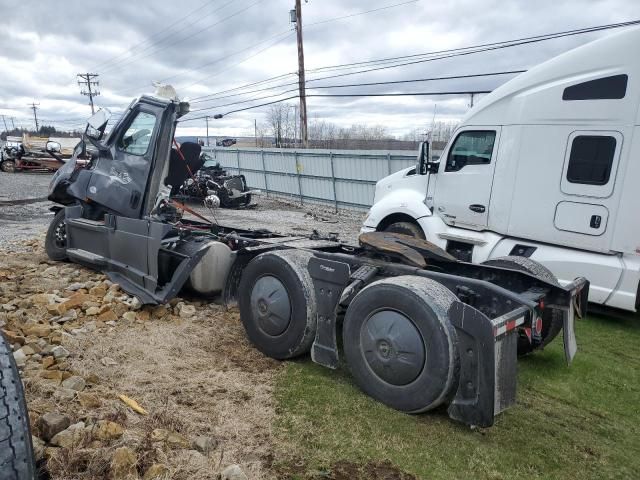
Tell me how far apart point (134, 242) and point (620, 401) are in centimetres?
522

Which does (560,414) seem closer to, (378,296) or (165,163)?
(378,296)

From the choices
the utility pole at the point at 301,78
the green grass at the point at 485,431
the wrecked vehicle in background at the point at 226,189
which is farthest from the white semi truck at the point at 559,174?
the utility pole at the point at 301,78

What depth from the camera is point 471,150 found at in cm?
750

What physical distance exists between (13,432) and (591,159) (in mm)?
6436

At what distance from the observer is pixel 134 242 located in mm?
6117

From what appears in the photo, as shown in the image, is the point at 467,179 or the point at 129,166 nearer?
the point at 129,166

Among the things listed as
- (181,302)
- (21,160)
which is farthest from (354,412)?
(21,160)

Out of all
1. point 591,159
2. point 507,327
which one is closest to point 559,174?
point 591,159

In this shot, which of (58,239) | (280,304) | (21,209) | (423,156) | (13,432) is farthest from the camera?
(21,209)

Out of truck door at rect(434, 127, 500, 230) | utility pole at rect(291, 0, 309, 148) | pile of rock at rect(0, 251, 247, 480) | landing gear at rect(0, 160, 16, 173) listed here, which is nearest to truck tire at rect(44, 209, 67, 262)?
pile of rock at rect(0, 251, 247, 480)

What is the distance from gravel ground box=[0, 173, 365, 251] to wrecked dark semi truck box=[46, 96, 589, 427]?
3770 millimetres

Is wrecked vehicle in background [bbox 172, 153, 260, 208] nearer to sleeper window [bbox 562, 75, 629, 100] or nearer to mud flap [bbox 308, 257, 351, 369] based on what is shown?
sleeper window [bbox 562, 75, 629, 100]

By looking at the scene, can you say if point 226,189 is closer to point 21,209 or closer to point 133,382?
point 21,209

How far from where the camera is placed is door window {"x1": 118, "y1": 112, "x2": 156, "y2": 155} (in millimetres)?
6613
